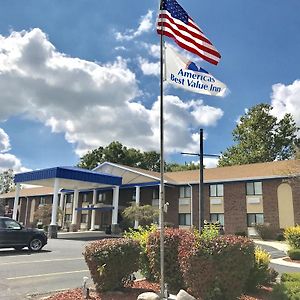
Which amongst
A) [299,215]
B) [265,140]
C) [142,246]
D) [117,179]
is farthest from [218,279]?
[265,140]

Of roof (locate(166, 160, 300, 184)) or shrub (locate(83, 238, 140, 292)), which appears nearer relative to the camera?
shrub (locate(83, 238, 140, 292))

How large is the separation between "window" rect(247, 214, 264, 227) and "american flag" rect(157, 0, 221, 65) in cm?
2745

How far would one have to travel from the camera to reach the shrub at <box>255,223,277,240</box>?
32.9m

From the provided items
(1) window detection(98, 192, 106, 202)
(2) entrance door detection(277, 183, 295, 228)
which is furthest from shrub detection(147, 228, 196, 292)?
(1) window detection(98, 192, 106, 202)

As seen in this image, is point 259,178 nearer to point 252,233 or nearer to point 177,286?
point 252,233

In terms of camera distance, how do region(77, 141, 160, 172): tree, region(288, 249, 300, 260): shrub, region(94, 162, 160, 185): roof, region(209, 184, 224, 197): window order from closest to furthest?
region(288, 249, 300, 260): shrub
region(209, 184, 224, 197): window
region(94, 162, 160, 185): roof
region(77, 141, 160, 172): tree

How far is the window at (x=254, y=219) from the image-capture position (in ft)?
113

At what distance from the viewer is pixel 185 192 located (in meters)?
40.0

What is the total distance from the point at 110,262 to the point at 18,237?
11517 millimetres

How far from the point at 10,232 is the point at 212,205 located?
77.3 feet

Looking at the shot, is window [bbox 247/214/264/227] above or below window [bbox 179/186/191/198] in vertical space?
below

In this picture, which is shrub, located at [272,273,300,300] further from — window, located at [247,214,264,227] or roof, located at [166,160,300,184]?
window, located at [247,214,264,227]

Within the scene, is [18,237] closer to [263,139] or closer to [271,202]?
[271,202]

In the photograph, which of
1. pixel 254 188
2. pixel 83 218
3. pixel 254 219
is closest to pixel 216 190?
pixel 254 188
